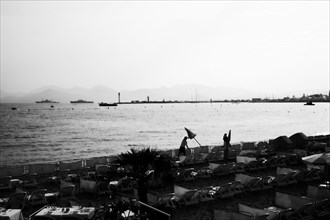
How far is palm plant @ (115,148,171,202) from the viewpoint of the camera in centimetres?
887

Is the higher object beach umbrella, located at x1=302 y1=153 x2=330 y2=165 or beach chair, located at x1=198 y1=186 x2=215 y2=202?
beach umbrella, located at x1=302 y1=153 x2=330 y2=165

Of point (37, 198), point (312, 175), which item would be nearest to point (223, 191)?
point (312, 175)

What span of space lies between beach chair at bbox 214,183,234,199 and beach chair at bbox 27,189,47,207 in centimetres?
590

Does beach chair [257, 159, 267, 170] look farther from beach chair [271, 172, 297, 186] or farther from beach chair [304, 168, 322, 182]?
beach chair [271, 172, 297, 186]

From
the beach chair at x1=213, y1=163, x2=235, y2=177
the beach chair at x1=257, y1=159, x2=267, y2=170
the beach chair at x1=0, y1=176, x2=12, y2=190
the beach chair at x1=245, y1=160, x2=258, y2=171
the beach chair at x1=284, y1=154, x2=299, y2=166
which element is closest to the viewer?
the beach chair at x1=0, y1=176, x2=12, y2=190

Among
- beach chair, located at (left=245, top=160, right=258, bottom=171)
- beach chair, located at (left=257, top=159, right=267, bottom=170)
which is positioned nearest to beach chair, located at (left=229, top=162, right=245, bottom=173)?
beach chair, located at (left=245, top=160, right=258, bottom=171)

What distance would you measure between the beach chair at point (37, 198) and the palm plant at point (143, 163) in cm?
408

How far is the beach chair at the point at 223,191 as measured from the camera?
11.9m

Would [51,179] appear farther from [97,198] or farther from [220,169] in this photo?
[220,169]

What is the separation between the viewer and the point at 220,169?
15.5 metres

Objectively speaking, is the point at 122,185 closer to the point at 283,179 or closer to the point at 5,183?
the point at 5,183

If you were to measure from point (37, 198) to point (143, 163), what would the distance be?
4812 mm

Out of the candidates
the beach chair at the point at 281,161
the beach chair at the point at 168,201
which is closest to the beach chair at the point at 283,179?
the beach chair at the point at 281,161

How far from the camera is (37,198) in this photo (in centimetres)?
1152
